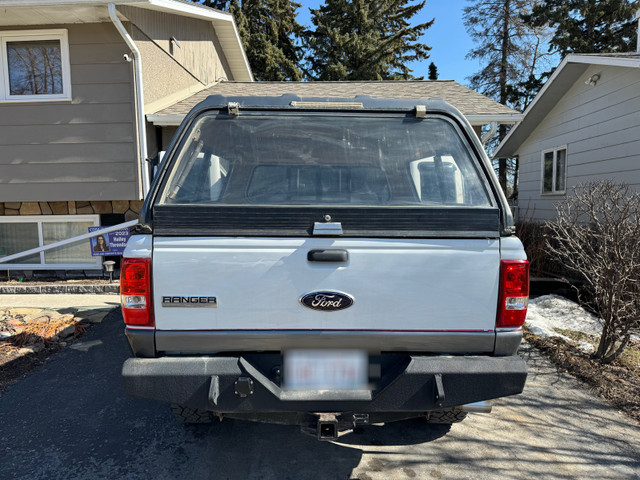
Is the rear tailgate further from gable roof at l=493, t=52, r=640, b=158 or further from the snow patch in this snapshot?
gable roof at l=493, t=52, r=640, b=158

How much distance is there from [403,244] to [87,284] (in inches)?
259

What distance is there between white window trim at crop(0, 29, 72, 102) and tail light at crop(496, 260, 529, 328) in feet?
23.9

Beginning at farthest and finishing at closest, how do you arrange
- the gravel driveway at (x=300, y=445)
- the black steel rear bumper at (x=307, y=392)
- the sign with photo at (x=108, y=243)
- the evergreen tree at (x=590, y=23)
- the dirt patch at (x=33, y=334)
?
the evergreen tree at (x=590, y=23)
the sign with photo at (x=108, y=243)
the dirt patch at (x=33, y=334)
the gravel driveway at (x=300, y=445)
the black steel rear bumper at (x=307, y=392)

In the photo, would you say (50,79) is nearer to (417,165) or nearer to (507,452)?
(417,165)

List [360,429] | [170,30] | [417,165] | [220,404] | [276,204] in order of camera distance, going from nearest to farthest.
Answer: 1. [220,404]
2. [276,204]
3. [417,165]
4. [360,429]
5. [170,30]

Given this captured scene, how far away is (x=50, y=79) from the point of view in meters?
6.99

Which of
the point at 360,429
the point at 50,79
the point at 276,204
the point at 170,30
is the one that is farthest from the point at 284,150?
the point at 170,30

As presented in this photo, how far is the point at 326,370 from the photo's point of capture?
2.17 metres

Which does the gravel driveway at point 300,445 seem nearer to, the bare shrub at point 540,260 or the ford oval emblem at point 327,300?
the ford oval emblem at point 327,300

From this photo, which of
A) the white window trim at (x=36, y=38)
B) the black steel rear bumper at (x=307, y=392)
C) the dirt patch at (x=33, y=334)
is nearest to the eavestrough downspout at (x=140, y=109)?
the white window trim at (x=36, y=38)

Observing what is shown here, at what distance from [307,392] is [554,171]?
980cm

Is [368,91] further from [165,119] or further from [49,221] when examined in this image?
[49,221]

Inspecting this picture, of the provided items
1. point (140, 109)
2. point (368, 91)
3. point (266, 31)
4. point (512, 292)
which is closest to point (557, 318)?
point (512, 292)

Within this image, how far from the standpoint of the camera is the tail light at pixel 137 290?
2.12 meters
